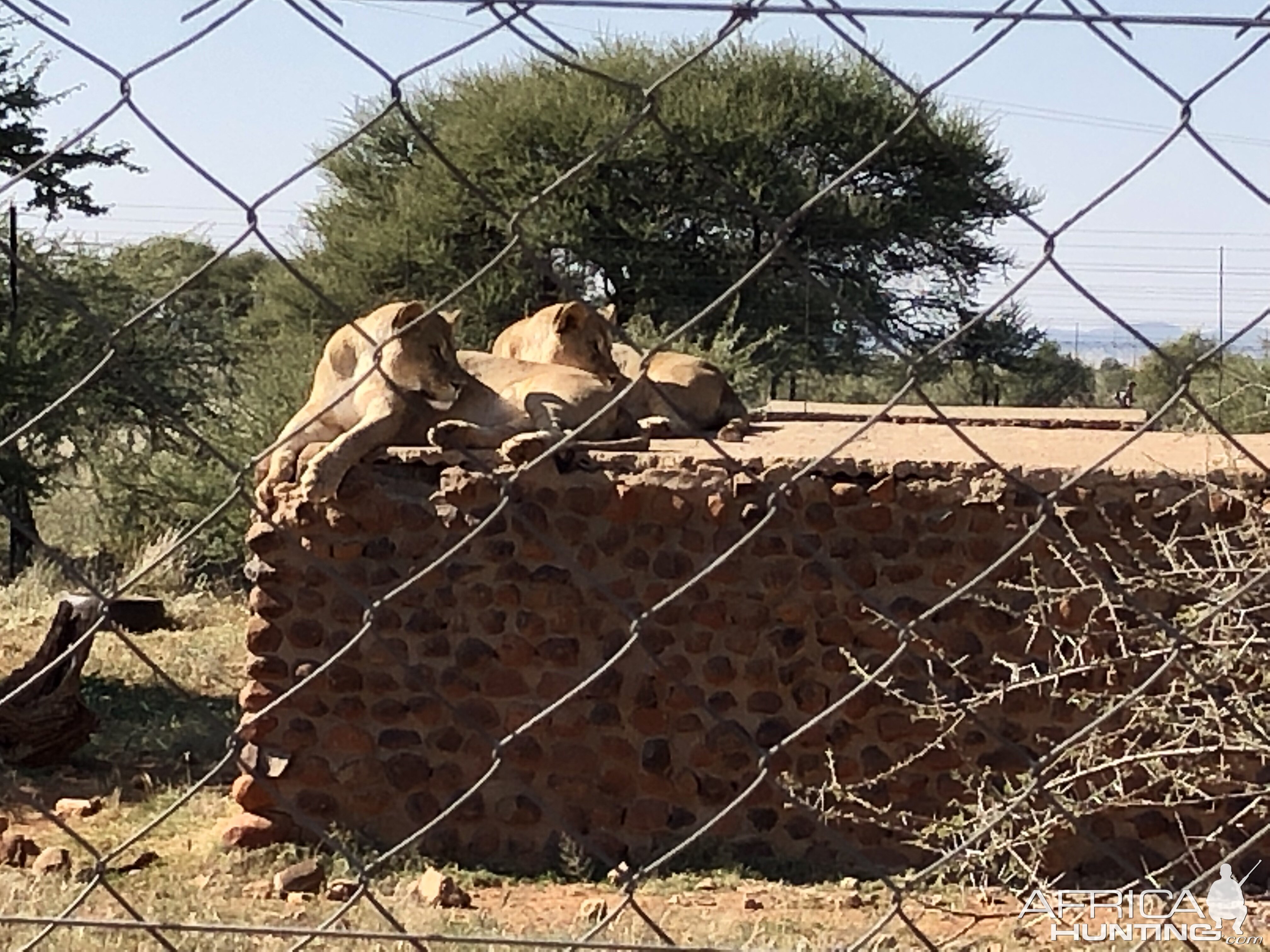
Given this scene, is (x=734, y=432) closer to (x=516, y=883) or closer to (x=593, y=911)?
(x=516, y=883)

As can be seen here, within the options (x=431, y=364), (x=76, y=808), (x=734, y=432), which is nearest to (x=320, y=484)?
(x=431, y=364)

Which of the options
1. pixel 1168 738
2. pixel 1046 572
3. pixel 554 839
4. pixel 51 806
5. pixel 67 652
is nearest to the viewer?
pixel 67 652

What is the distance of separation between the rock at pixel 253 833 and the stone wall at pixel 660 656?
2.3 inches

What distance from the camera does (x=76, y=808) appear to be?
7.69 metres

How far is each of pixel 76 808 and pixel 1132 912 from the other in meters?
4.82

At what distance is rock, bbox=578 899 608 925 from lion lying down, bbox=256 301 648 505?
1.69 m

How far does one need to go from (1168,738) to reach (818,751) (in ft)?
6.10

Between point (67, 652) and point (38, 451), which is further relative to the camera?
point (38, 451)

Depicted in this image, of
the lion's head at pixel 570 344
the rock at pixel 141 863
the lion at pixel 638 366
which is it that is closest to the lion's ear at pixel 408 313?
the lion at pixel 638 366

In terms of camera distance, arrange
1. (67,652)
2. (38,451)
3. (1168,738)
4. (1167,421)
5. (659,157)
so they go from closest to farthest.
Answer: (67,652)
(1168,738)
(1167,421)
(38,451)
(659,157)

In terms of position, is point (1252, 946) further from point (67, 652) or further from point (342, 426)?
point (342, 426)

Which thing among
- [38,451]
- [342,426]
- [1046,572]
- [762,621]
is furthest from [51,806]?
[38,451]

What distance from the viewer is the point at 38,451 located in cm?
1490

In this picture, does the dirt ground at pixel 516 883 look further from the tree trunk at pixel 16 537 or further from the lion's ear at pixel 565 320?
the tree trunk at pixel 16 537
